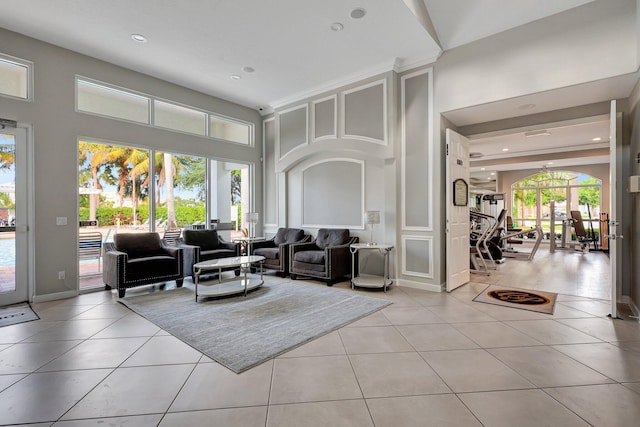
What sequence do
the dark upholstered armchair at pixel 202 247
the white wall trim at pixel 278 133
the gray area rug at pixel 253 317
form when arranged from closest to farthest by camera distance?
the gray area rug at pixel 253 317 → the dark upholstered armchair at pixel 202 247 → the white wall trim at pixel 278 133

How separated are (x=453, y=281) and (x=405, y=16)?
3.73m

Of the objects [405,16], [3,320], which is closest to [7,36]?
[3,320]

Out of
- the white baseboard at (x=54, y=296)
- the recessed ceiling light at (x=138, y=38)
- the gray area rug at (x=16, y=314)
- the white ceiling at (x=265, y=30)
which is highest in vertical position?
the white ceiling at (x=265, y=30)

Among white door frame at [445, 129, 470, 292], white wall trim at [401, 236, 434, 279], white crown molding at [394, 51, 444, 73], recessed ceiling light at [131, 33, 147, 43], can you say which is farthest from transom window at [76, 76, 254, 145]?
white door frame at [445, 129, 470, 292]

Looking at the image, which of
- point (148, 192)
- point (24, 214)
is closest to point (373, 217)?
point (148, 192)

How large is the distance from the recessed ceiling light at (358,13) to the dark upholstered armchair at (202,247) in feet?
13.5

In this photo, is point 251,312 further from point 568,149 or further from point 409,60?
point 568,149

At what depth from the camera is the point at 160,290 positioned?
15.8 feet

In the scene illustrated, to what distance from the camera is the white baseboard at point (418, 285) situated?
4738 millimetres

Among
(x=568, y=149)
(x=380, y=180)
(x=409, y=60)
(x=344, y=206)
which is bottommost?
(x=344, y=206)

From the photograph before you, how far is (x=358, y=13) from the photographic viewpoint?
376 cm

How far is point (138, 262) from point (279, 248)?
2.28m

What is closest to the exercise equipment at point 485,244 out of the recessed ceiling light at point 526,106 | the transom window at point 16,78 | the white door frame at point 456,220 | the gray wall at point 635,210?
the white door frame at point 456,220

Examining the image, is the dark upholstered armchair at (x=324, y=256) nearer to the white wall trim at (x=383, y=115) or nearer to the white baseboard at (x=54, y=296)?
the white wall trim at (x=383, y=115)
